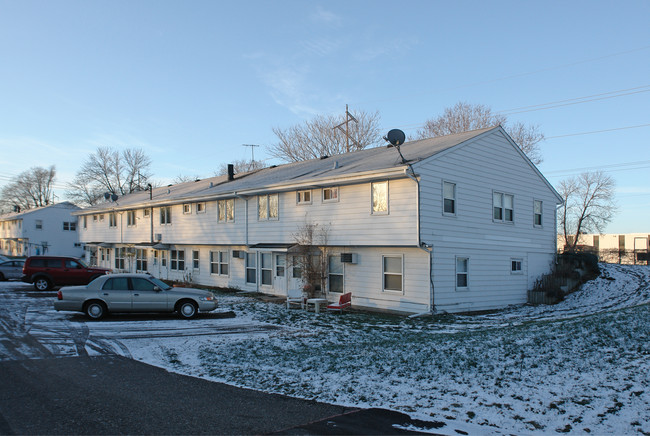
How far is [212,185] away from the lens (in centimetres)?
3152

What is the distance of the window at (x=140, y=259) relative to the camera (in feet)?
115

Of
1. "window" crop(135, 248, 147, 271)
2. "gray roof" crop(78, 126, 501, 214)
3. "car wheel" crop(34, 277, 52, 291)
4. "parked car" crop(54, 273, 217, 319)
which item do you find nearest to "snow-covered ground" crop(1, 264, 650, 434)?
"parked car" crop(54, 273, 217, 319)

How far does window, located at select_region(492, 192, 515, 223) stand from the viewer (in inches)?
829

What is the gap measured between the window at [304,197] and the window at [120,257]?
827 inches

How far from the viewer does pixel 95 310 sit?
1551 cm

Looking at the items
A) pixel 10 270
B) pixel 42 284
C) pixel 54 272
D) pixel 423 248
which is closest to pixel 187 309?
pixel 423 248

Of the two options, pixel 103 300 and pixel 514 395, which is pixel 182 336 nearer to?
pixel 103 300

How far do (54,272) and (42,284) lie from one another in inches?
30.8

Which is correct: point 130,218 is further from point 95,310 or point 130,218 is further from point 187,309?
point 187,309

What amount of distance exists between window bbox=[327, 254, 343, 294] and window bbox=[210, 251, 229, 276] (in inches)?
333

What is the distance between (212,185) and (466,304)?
18582 millimetres

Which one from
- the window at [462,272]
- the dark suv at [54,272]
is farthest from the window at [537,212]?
the dark suv at [54,272]

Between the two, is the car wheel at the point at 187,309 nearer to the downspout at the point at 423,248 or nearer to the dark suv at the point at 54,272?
the downspout at the point at 423,248

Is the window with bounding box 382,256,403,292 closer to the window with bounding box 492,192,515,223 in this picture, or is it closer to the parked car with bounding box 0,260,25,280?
the window with bounding box 492,192,515,223
